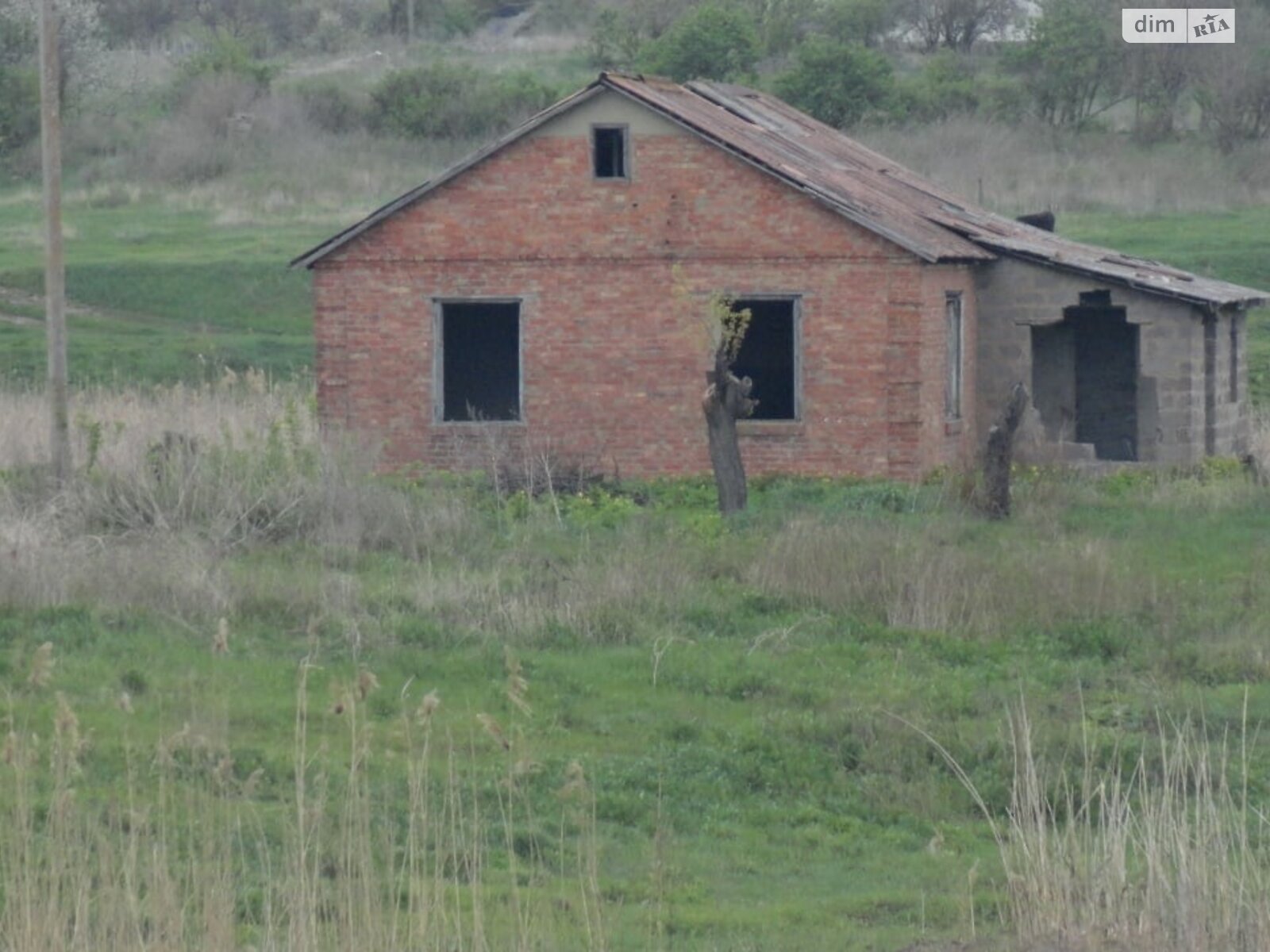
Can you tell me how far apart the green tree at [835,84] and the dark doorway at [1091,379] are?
20.0 m

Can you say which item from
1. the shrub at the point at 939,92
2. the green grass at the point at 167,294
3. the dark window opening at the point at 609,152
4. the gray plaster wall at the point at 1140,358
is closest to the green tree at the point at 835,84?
the shrub at the point at 939,92

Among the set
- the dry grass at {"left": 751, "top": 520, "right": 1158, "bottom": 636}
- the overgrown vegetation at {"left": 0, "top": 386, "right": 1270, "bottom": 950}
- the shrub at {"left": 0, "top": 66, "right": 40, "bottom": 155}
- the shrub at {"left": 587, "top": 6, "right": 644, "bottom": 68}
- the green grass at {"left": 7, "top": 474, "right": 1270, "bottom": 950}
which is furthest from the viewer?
the shrub at {"left": 587, "top": 6, "right": 644, "bottom": 68}

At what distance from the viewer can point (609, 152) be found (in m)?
22.3

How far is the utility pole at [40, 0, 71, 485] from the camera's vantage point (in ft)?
58.5

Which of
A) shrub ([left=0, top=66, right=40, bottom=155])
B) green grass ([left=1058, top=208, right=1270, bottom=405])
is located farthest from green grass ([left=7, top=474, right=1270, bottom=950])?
shrub ([left=0, top=66, right=40, bottom=155])

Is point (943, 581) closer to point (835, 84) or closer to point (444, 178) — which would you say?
point (444, 178)

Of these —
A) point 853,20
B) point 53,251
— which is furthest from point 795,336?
point 853,20

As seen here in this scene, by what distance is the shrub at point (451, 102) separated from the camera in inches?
1861

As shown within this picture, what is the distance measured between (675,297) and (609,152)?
1.66 m

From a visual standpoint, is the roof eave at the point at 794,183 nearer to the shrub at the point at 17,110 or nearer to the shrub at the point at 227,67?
the shrub at the point at 17,110

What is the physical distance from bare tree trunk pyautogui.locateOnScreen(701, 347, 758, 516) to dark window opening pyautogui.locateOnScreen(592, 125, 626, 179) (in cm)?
353

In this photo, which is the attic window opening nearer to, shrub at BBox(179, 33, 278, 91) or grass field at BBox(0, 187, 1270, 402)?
grass field at BBox(0, 187, 1270, 402)

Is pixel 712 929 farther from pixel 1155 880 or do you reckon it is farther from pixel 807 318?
pixel 807 318

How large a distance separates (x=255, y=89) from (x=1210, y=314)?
104 feet
